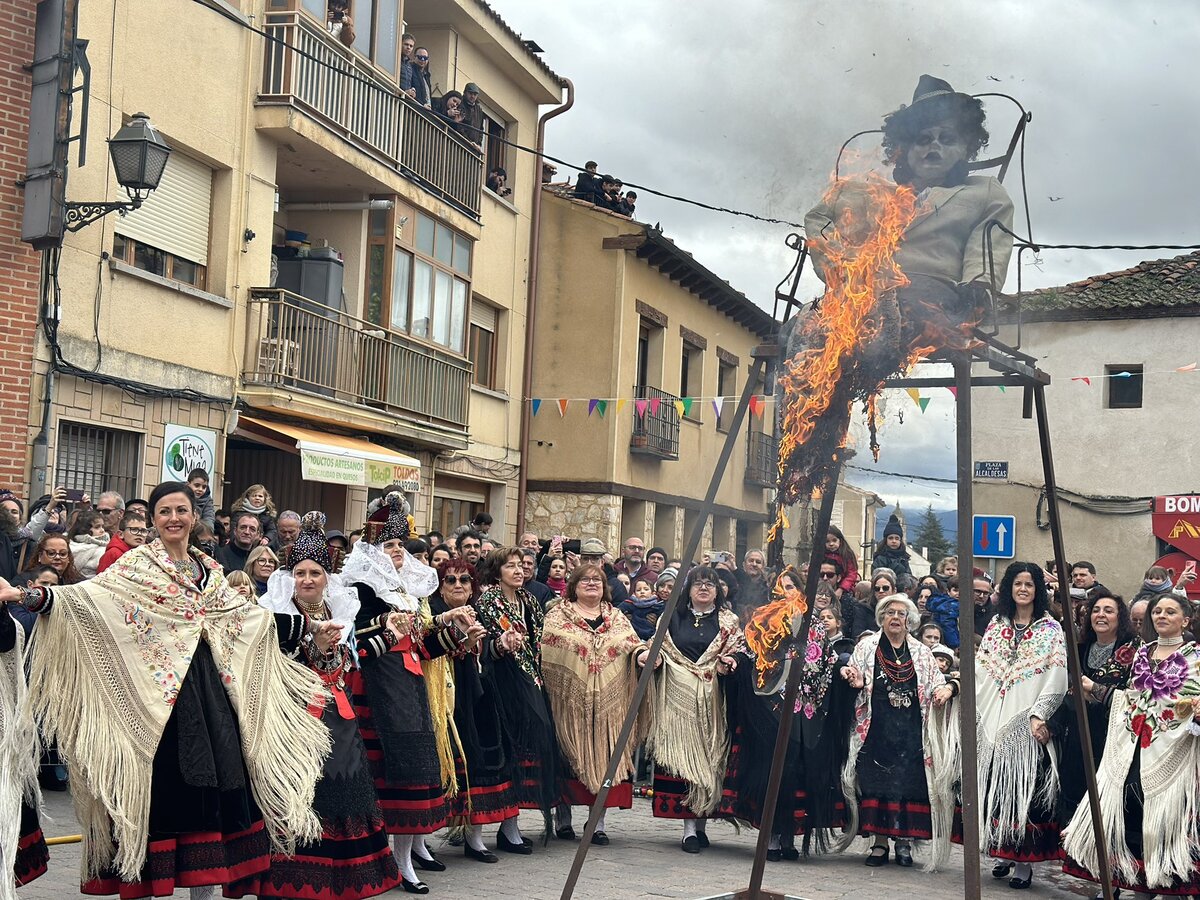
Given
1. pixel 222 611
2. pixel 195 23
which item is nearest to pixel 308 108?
pixel 195 23

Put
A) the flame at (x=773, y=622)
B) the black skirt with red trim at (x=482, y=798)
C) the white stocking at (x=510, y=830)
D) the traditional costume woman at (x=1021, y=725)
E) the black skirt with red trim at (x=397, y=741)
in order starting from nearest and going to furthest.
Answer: the flame at (x=773, y=622), the black skirt with red trim at (x=397, y=741), the black skirt with red trim at (x=482, y=798), the traditional costume woman at (x=1021, y=725), the white stocking at (x=510, y=830)

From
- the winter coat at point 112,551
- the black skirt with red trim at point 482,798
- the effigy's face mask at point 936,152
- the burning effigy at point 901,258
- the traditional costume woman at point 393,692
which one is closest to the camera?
the burning effigy at point 901,258

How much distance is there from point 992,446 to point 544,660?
54.2 ft

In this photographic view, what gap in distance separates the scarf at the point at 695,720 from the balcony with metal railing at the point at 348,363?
6996 mm

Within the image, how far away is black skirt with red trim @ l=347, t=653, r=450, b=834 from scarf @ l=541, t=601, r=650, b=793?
1879 millimetres

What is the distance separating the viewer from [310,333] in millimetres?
15695

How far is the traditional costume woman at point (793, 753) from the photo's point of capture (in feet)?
30.1

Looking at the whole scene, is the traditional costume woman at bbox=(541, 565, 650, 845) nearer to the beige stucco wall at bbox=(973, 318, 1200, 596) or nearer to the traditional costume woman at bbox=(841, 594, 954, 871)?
the traditional costume woman at bbox=(841, 594, 954, 871)

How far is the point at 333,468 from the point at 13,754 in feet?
32.7

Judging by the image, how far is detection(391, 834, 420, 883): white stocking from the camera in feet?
24.0

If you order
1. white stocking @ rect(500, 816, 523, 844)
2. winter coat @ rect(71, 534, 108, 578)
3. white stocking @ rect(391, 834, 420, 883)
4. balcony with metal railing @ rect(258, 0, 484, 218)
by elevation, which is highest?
balcony with metal railing @ rect(258, 0, 484, 218)

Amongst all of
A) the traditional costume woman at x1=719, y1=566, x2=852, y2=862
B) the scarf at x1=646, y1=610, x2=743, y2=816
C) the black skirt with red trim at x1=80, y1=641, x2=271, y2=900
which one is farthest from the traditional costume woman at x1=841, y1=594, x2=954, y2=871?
the black skirt with red trim at x1=80, y1=641, x2=271, y2=900

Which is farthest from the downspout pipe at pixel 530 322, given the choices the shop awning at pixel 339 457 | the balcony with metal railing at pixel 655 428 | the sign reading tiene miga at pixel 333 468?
the sign reading tiene miga at pixel 333 468

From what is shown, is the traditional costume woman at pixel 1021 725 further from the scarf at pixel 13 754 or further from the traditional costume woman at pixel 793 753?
the scarf at pixel 13 754
